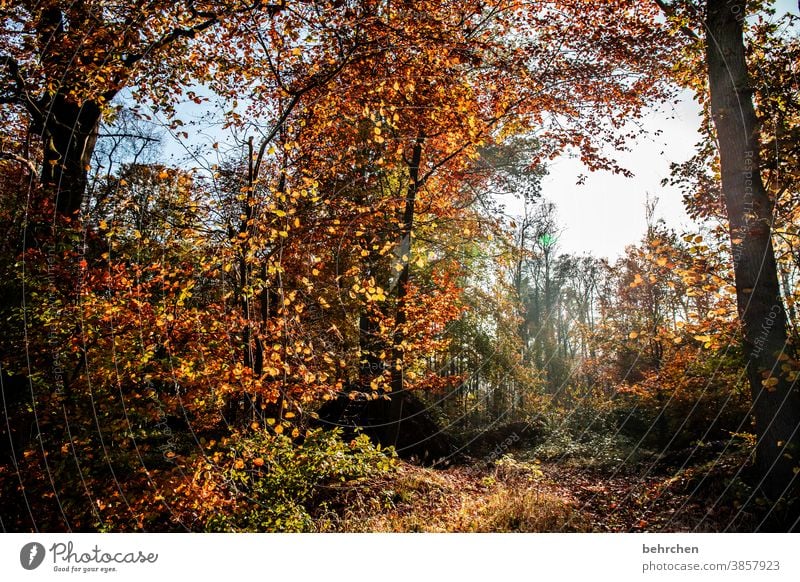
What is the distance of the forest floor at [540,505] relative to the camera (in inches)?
212

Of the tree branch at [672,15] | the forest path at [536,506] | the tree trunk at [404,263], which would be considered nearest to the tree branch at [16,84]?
the tree trunk at [404,263]

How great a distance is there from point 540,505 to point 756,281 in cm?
361

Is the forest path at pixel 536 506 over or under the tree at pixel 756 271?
under

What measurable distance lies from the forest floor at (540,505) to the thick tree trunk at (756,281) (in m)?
0.72

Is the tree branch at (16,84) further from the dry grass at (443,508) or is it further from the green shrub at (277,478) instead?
the dry grass at (443,508)

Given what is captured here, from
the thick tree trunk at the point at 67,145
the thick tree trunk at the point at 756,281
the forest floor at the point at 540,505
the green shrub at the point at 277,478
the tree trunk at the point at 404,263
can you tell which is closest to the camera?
the thick tree trunk at the point at 756,281

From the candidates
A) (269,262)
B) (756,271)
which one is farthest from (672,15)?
(269,262)

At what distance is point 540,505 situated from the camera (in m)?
5.71

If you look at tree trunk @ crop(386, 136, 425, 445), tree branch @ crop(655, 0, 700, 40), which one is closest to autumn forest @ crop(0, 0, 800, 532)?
tree branch @ crop(655, 0, 700, 40)

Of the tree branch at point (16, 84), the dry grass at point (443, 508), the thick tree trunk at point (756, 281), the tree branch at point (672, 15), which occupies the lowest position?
the dry grass at point (443, 508)

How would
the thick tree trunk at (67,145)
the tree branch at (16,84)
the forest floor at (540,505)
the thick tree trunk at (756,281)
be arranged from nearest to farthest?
1. the thick tree trunk at (756,281)
2. the forest floor at (540,505)
3. the tree branch at (16,84)
4. the thick tree trunk at (67,145)

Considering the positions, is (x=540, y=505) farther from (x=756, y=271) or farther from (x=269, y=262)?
(x=269, y=262)

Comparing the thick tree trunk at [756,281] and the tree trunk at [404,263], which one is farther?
the tree trunk at [404,263]
